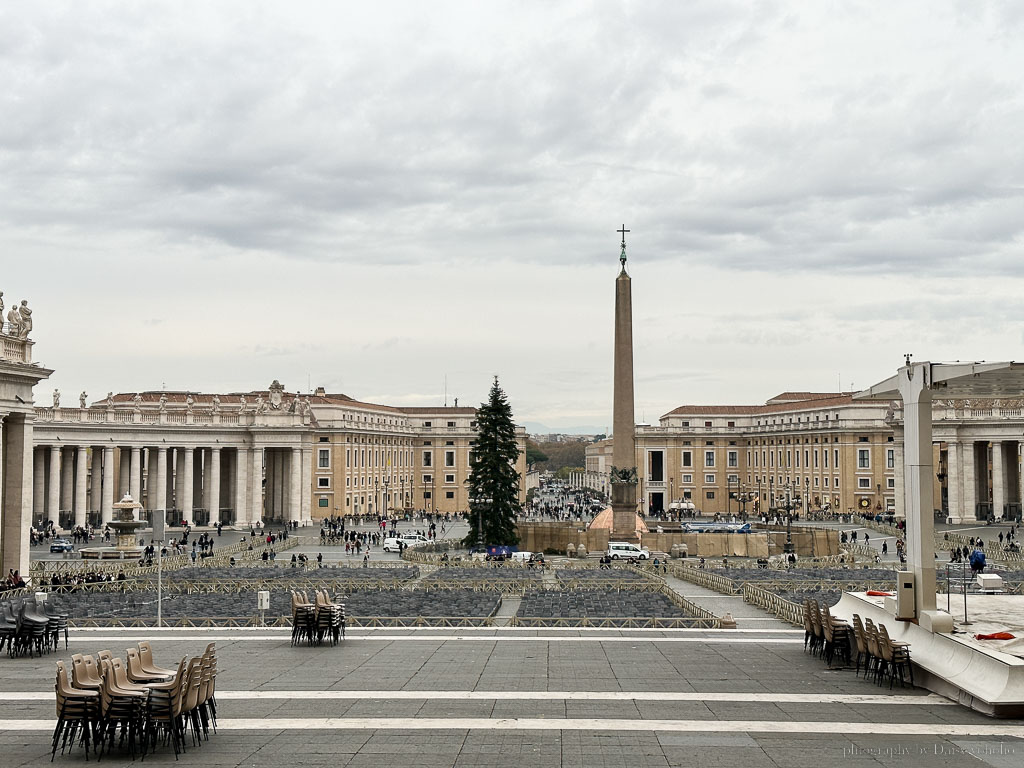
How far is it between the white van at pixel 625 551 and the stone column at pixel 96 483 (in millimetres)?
47858

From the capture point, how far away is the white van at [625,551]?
52719 millimetres

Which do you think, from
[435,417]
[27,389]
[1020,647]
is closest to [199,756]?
[1020,647]

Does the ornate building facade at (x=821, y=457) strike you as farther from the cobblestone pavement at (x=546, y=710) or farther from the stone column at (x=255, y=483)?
the cobblestone pavement at (x=546, y=710)

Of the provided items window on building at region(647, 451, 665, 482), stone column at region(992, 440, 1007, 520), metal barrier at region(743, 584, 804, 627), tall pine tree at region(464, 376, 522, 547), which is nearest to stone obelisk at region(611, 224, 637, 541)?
tall pine tree at region(464, 376, 522, 547)

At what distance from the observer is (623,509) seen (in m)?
59.0

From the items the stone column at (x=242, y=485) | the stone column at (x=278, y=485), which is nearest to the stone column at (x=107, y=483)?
the stone column at (x=242, y=485)

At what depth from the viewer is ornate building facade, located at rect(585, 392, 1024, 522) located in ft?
277

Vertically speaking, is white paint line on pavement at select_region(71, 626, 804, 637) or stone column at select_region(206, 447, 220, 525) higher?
stone column at select_region(206, 447, 220, 525)

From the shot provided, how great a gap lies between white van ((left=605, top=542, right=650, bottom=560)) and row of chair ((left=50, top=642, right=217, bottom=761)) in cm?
4036

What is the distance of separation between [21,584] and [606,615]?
2102 centimetres

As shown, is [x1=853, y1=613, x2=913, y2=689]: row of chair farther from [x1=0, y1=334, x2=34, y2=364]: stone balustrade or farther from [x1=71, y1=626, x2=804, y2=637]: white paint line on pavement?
[x1=0, y1=334, x2=34, y2=364]: stone balustrade

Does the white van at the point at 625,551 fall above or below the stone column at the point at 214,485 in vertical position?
below

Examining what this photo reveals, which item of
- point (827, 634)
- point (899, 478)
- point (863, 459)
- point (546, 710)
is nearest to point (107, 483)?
point (899, 478)

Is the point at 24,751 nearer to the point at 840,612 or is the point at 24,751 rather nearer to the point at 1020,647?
the point at 1020,647
